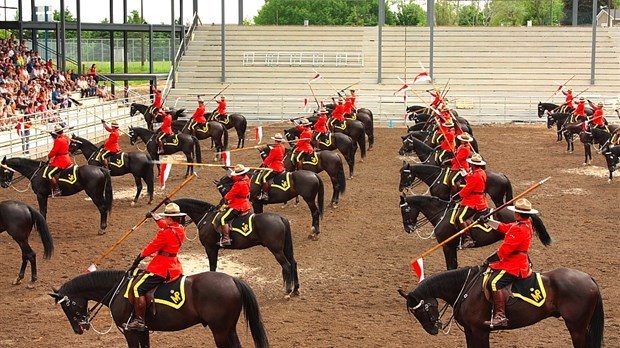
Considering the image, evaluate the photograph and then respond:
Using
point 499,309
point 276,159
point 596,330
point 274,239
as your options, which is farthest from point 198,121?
point 596,330

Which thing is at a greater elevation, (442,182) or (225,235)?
(442,182)

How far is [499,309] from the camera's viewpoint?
393 inches

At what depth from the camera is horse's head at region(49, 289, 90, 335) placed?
Answer: 34.4ft

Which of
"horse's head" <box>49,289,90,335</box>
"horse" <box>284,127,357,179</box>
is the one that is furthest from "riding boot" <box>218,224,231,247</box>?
"horse" <box>284,127,357,179</box>

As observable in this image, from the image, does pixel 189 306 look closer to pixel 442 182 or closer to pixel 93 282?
pixel 93 282

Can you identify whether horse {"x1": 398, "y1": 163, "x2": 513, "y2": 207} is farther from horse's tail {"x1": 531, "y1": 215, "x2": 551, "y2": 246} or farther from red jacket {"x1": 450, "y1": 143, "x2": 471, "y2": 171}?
horse's tail {"x1": 531, "y1": 215, "x2": 551, "y2": 246}

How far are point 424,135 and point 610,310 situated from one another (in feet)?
44.6

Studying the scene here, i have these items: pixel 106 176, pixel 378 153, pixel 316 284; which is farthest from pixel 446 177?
pixel 378 153

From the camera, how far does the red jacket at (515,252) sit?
10.1 m

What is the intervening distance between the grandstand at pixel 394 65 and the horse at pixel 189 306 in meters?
30.0

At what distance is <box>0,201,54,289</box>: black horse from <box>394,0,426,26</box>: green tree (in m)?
49.4

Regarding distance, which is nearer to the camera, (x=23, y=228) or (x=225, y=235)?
(x=225, y=235)

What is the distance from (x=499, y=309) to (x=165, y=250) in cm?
401

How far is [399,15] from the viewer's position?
65750mm
